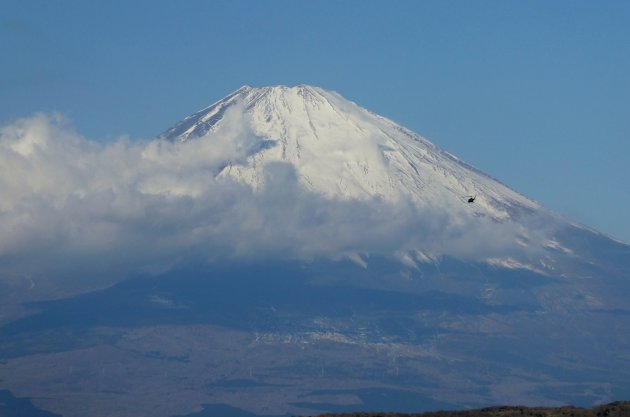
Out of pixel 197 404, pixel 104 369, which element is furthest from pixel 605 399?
pixel 104 369

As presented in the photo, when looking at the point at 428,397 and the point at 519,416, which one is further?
the point at 428,397

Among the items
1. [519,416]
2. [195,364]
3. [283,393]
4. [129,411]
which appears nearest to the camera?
[519,416]

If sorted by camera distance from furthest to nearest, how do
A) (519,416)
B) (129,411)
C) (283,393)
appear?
(283,393)
(129,411)
(519,416)

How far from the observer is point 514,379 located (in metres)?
197

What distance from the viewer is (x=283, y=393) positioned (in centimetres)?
18012

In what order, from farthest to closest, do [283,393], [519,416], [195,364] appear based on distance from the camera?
[195,364]
[283,393]
[519,416]

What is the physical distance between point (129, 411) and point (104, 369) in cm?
2305

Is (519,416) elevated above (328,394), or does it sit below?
below

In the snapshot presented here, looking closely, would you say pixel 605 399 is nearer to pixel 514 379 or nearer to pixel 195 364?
pixel 514 379

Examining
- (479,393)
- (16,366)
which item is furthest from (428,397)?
(16,366)

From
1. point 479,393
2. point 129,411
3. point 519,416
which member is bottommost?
point 519,416

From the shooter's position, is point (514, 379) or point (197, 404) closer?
point (197, 404)

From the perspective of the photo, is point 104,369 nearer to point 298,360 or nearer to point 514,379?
point 298,360

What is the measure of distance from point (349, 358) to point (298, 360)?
7.15 meters
